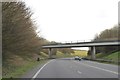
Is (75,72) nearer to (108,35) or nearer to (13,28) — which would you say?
(13,28)

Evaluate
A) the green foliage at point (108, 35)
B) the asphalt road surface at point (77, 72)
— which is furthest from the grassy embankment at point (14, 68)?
the green foliage at point (108, 35)

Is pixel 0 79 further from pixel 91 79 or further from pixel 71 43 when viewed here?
pixel 71 43

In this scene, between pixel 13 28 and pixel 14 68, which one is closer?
pixel 13 28

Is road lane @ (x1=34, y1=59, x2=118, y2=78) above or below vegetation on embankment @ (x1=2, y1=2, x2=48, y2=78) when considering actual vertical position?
below

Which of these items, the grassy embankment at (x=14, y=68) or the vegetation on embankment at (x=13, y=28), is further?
the grassy embankment at (x=14, y=68)

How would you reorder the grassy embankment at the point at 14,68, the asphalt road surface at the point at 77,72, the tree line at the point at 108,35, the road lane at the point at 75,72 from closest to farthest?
the road lane at the point at 75,72, the asphalt road surface at the point at 77,72, the grassy embankment at the point at 14,68, the tree line at the point at 108,35

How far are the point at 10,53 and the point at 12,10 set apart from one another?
250 inches

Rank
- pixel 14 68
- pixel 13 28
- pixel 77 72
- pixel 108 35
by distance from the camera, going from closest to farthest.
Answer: pixel 13 28, pixel 77 72, pixel 14 68, pixel 108 35

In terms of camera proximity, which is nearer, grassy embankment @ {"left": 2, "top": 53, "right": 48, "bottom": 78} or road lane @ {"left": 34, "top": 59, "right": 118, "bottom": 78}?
road lane @ {"left": 34, "top": 59, "right": 118, "bottom": 78}

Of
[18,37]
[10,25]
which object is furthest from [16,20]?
[18,37]

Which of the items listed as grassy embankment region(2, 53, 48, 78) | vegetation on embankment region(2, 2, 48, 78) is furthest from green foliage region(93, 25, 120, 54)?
vegetation on embankment region(2, 2, 48, 78)

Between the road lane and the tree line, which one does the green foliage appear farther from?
the road lane

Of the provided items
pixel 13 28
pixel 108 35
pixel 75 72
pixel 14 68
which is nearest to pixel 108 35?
pixel 108 35

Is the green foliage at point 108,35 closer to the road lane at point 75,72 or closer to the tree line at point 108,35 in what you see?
the tree line at point 108,35
